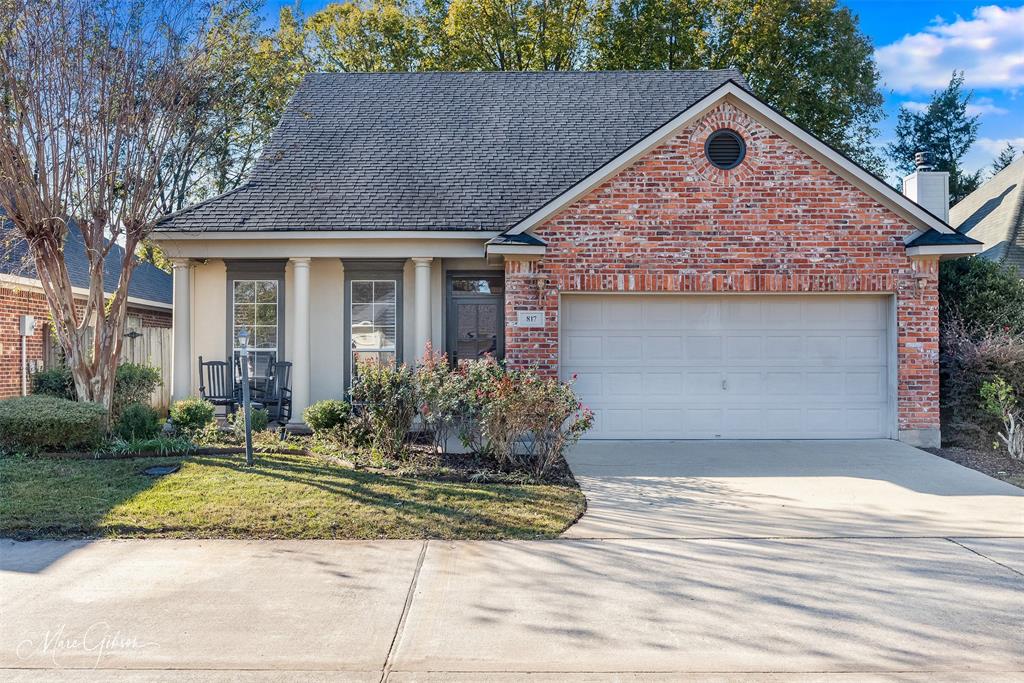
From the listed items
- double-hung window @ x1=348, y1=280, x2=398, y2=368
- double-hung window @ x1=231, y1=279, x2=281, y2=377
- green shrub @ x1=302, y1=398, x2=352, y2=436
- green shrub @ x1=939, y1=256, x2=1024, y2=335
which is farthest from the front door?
green shrub @ x1=939, y1=256, x2=1024, y2=335

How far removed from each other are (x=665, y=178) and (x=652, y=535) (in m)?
5.89

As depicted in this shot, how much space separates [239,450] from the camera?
29.2ft

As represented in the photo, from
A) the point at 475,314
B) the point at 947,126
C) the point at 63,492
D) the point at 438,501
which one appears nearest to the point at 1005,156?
the point at 947,126

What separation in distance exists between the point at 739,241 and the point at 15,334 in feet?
41.9

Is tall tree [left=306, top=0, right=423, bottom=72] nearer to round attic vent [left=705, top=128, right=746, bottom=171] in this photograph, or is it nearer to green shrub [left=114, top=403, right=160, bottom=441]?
round attic vent [left=705, top=128, right=746, bottom=171]

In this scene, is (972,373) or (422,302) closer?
(972,373)

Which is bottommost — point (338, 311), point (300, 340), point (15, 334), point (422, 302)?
A: point (300, 340)

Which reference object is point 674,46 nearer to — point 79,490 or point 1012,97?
point 1012,97

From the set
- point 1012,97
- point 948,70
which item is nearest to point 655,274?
point 1012,97

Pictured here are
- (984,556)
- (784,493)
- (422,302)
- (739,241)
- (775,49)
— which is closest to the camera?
(984,556)

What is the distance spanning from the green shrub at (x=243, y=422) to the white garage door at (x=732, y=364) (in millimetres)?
4413

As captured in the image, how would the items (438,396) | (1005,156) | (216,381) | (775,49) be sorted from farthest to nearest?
(1005,156) → (775,49) → (216,381) → (438,396)

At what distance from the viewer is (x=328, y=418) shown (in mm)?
9750

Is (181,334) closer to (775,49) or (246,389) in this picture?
(246,389)
